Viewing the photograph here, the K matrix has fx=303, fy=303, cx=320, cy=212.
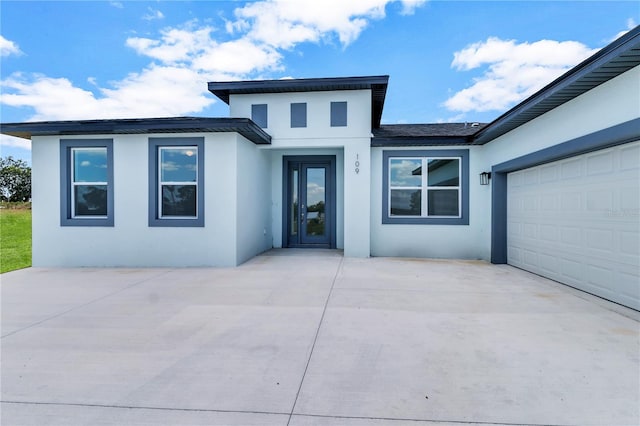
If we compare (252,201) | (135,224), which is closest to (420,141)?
(252,201)

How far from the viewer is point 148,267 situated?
276 inches

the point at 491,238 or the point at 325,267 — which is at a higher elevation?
the point at 491,238

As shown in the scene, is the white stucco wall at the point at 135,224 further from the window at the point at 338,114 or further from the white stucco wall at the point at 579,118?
the white stucco wall at the point at 579,118

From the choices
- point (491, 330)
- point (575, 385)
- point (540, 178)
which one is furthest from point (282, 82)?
point (575, 385)

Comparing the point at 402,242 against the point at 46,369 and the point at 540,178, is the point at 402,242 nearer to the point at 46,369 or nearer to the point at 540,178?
the point at 540,178

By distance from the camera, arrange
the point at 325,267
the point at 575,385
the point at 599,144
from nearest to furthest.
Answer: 1. the point at 575,385
2. the point at 599,144
3. the point at 325,267

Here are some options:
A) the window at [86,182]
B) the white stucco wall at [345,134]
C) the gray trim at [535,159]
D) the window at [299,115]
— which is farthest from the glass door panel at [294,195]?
the gray trim at [535,159]

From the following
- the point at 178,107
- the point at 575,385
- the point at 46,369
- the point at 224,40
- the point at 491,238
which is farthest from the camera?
the point at 178,107

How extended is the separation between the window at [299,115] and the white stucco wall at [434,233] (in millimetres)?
2099

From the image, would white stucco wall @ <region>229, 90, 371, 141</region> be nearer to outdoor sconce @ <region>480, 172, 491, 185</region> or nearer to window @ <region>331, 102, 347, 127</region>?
window @ <region>331, 102, 347, 127</region>

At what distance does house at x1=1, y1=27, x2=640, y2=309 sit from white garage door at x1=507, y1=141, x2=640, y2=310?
2 cm

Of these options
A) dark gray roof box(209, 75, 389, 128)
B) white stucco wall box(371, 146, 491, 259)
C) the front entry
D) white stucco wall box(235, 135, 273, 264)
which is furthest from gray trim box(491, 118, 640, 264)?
white stucco wall box(235, 135, 273, 264)

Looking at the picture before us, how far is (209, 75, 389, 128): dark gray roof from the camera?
25.9 ft

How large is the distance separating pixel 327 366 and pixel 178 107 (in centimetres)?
1514
